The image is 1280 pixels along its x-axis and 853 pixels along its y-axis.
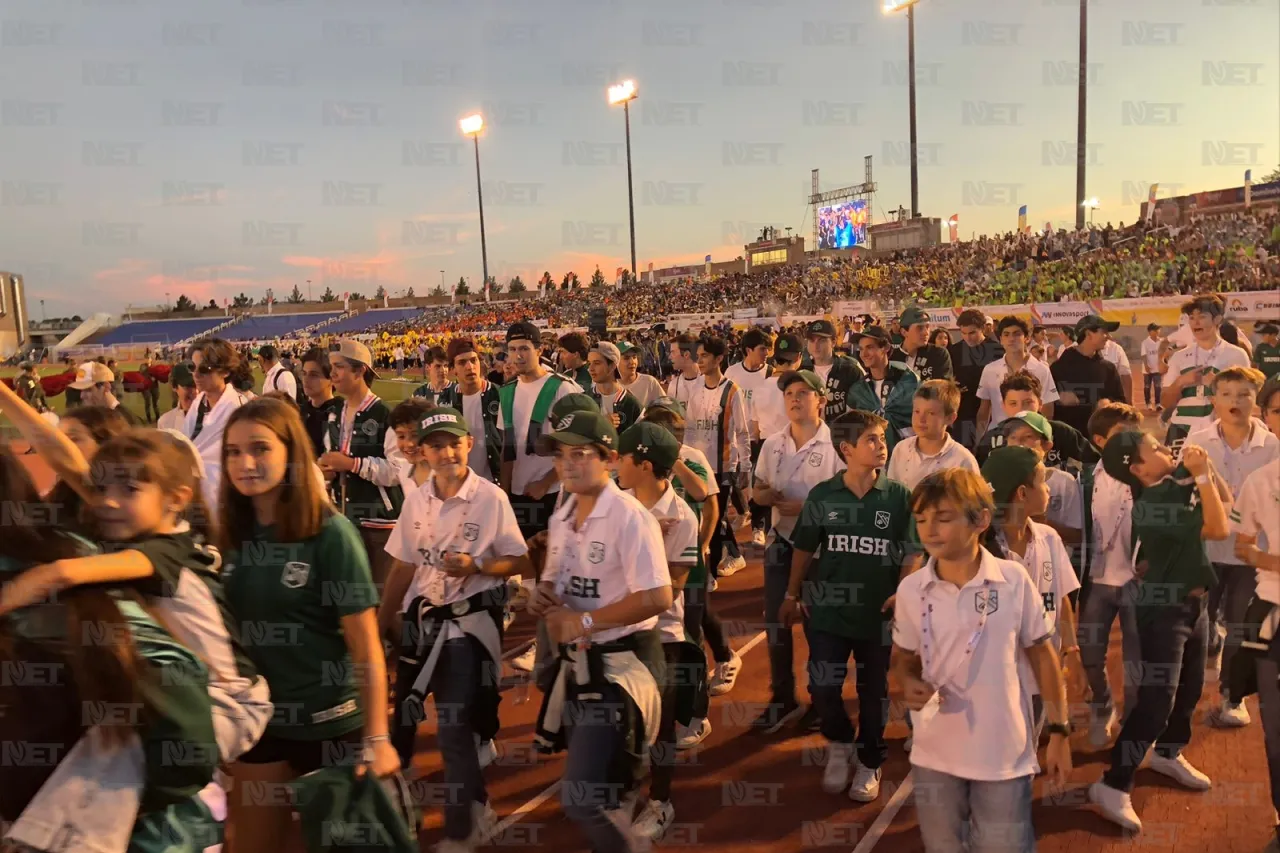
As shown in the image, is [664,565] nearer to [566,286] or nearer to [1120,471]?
[1120,471]

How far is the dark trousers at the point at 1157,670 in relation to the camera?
12.9 feet

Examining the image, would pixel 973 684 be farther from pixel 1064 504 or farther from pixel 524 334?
pixel 524 334

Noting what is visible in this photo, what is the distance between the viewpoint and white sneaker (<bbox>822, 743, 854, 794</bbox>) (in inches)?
173

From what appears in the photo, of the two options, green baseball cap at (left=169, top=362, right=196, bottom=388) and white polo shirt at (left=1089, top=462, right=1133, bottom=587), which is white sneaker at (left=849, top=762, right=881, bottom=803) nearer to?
white polo shirt at (left=1089, top=462, right=1133, bottom=587)

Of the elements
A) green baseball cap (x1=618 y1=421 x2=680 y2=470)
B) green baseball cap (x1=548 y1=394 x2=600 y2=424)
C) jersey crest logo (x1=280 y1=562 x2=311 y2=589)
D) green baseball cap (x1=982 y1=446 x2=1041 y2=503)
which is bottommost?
jersey crest logo (x1=280 y1=562 x2=311 y2=589)

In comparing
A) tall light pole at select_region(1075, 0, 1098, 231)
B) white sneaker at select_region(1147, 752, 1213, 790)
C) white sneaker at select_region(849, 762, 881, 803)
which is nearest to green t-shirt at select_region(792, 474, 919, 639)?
white sneaker at select_region(849, 762, 881, 803)

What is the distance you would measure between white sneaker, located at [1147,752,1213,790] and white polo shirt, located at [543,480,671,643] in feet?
10.2

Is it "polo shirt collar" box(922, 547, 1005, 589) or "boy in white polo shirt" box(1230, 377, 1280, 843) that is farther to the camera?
"boy in white polo shirt" box(1230, 377, 1280, 843)

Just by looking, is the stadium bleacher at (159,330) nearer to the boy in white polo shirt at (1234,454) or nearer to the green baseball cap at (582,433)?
the green baseball cap at (582,433)

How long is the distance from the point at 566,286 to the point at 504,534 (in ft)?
248

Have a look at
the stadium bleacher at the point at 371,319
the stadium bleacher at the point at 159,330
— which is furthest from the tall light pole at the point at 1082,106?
Answer: the stadium bleacher at the point at 159,330

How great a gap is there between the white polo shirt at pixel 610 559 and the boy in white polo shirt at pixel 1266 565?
2.64 meters

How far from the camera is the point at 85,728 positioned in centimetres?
193

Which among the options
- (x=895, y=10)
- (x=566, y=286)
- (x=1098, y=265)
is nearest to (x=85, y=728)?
(x=1098, y=265)
